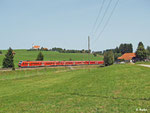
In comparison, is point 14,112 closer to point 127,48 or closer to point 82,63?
point 82,63

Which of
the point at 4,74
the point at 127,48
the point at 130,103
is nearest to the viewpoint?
the point at 130,103

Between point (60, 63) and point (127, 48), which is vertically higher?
point (127, 48)

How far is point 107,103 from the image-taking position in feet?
33.0

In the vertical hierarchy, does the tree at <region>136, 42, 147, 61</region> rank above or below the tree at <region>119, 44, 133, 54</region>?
below

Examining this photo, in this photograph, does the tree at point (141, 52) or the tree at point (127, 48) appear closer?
the tree at point (141, 52)

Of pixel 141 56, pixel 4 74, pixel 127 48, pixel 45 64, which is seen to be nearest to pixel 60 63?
pixel 45 64

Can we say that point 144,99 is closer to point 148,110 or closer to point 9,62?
point 148,110

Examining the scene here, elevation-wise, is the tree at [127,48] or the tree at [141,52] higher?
the tree at [127,48]

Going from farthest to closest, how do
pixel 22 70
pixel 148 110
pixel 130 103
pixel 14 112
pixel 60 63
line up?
1. pixel 60 63
2. pixel 22 70
3. pixel 14 112
4. pixel 130 103
5. pixel 148 110

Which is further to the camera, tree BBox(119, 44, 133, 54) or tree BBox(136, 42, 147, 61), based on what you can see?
tree BBox(119, 44, 133, 54)

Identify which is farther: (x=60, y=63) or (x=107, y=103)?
(x=60, y=63)

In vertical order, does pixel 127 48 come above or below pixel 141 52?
above

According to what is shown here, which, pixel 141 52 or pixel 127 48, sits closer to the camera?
pixel 141 52

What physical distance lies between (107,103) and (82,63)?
72662mm
